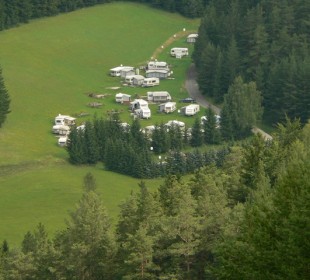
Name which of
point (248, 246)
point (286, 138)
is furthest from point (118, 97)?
point (248, 246)

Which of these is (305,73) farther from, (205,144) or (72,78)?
(72,78)

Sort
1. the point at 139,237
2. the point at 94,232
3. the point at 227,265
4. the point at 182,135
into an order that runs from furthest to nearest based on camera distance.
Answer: the point at 182,135
the point at 94,232
the point at 139,237
the point at 227,265

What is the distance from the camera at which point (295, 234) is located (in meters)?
20.1

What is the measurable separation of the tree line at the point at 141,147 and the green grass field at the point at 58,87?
1.29 meters

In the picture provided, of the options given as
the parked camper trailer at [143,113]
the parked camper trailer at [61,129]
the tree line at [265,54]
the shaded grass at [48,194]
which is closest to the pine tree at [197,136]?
the parked camper trailer at [143,113]

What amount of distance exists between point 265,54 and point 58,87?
19.9m

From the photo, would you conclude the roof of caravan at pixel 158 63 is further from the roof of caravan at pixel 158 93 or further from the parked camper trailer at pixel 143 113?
the parked camper trailer at pixel 143 113

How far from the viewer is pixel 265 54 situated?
90125 millimetres

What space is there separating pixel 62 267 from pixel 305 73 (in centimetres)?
4694

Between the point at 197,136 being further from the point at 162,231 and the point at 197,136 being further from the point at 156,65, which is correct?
the point at 162,231

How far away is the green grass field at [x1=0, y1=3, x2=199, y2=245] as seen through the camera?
65.0 m

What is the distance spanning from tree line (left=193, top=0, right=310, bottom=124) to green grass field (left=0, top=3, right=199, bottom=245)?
4.39 meters

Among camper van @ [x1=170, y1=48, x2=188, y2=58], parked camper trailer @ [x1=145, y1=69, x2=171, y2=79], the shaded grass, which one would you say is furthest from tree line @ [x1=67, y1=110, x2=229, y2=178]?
camper van @ [x1=170, y1=48, x2=188, y2=58]

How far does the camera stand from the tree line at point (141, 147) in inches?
2830
